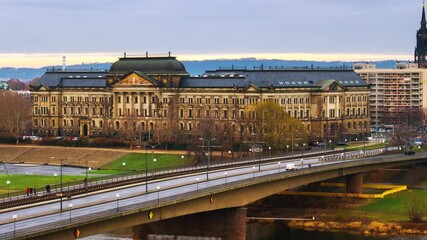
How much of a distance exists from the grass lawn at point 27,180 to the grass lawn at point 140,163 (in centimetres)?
1283

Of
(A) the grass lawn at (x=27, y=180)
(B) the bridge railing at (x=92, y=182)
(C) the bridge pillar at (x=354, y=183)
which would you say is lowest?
(A) the grass lawn at (x=27, y=180)

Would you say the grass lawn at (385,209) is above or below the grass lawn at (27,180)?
below

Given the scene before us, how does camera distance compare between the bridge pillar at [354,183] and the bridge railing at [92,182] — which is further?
the bridge pillar at [354,183]

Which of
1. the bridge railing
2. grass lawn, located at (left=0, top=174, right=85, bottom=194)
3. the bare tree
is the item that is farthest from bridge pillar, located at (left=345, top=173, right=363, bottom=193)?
grass lawn, located at (left=0, top=174, right=85, bottom=194)

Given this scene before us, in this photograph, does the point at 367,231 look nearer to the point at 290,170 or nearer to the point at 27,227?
the point at 290,170

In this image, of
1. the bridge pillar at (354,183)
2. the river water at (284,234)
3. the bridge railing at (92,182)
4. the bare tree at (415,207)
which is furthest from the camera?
the bridge pillar at (354,183)

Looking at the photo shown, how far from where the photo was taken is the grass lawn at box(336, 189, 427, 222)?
137750 mm

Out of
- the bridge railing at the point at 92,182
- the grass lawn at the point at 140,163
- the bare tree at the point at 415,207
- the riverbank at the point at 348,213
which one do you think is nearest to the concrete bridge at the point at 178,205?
the bridge railing at the point at 92,182

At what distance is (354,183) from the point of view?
152750 millimetres

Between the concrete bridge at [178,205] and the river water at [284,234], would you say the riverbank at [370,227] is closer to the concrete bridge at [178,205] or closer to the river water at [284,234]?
the river water at [284,234]

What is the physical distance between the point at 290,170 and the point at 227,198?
23196 mm

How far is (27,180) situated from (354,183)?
158 feet

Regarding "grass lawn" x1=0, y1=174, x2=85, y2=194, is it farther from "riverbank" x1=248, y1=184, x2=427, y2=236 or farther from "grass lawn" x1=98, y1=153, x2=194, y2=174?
"riverbank" x1=248, y1=184, x2=427, y2=236

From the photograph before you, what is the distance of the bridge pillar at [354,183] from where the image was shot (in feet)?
499
